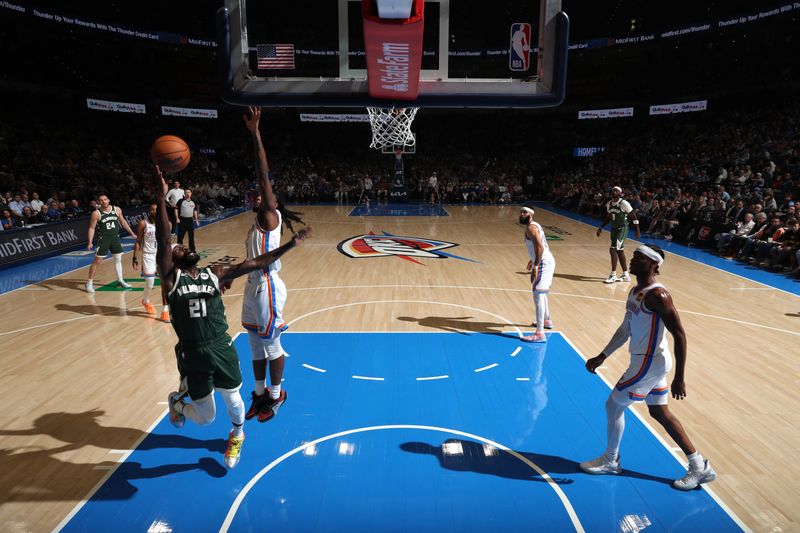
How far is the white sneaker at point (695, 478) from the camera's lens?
12.5ft

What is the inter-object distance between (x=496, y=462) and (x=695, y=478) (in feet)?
4.69

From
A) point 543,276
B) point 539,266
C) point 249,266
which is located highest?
point 249,266

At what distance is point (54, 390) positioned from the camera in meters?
5.50

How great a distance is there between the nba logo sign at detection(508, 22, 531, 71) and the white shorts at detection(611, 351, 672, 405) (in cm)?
Result: 352

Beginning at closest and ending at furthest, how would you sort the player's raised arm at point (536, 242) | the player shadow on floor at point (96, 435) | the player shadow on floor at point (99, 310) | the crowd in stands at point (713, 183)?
1. the player shadow on floor at point (96, 435)
2. the player's raised arm at point (536, 242)
3. the player shadow on floor at point (99, 310)
4. the crowd in stands at point (713, 183)

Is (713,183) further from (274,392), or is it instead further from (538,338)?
(274,392)

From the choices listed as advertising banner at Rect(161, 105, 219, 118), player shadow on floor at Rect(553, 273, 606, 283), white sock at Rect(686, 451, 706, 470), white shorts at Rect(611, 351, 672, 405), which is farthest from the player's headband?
advertising banner at Rect(161, 105, 219, 118)

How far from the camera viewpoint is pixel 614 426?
12.8 feet

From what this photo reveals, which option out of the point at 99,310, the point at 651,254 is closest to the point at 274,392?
the point at 651,254

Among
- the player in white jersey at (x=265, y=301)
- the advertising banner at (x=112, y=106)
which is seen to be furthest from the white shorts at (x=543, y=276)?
the advertising banner at (x=112, y=106)

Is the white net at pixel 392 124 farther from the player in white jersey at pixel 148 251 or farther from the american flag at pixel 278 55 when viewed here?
the player in white jersey at pixel 148 251

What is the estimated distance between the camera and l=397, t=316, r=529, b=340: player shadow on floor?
7430 mm

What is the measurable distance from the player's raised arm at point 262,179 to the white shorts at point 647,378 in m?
3.03

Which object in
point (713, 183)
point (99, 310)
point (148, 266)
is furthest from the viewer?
point (713, 183)
